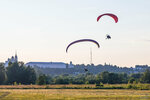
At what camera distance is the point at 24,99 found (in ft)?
163

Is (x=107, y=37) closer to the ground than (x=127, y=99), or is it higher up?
higher up

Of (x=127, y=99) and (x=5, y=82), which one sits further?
(x=5, y=82)

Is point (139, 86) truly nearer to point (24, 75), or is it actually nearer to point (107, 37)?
point (107, 37)

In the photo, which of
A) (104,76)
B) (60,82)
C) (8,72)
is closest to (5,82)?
(8,72)

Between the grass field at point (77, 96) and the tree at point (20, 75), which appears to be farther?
the tree at point (20, 75)

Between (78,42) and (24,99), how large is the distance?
10.3 meters

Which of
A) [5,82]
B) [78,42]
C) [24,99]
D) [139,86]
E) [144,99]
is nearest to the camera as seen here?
[144,99]

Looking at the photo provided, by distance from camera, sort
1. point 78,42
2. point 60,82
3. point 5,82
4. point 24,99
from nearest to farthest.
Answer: point 24,99 < point 78,42 < point 60,82 < point 5,82

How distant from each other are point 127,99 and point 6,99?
14771 millimetres

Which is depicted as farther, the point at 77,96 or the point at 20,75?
the point at 20,75

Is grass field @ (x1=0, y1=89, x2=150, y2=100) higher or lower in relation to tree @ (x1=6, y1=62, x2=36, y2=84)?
lower

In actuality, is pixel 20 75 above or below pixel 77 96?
above

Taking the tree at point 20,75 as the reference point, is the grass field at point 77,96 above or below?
below

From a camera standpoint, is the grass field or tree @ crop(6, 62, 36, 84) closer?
the grass field
